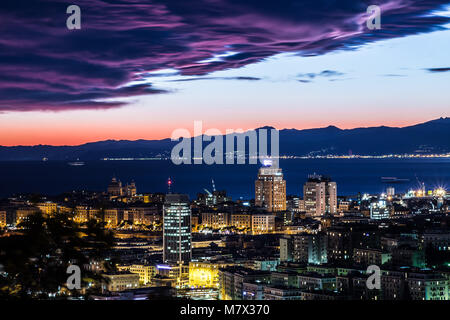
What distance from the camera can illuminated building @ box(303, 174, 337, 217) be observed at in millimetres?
38062

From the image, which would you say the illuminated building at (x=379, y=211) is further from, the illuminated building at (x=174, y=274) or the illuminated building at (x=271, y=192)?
the illuminated building at (x=174, y=274)

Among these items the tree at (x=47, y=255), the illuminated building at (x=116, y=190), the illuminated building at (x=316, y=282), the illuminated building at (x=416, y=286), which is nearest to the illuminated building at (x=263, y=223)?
the illuminated building at (x=316, y=282)

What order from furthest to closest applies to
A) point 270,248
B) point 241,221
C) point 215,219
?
point 215,219 → point 241,221 → point 270,248

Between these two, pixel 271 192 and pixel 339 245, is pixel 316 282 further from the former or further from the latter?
pixel 271 192

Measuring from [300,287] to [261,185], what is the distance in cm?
2309

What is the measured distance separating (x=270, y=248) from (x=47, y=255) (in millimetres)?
19980

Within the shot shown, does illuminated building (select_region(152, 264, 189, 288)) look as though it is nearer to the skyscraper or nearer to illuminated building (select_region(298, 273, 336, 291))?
the skyscraper

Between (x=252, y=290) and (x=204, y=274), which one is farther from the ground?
(x=252, y=290)

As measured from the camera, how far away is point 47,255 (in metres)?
4.89

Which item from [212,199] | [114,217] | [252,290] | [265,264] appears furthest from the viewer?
[212,199]

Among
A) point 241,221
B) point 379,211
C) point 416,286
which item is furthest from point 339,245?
point 379,211

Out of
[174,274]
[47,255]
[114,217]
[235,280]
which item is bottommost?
[174,274]
